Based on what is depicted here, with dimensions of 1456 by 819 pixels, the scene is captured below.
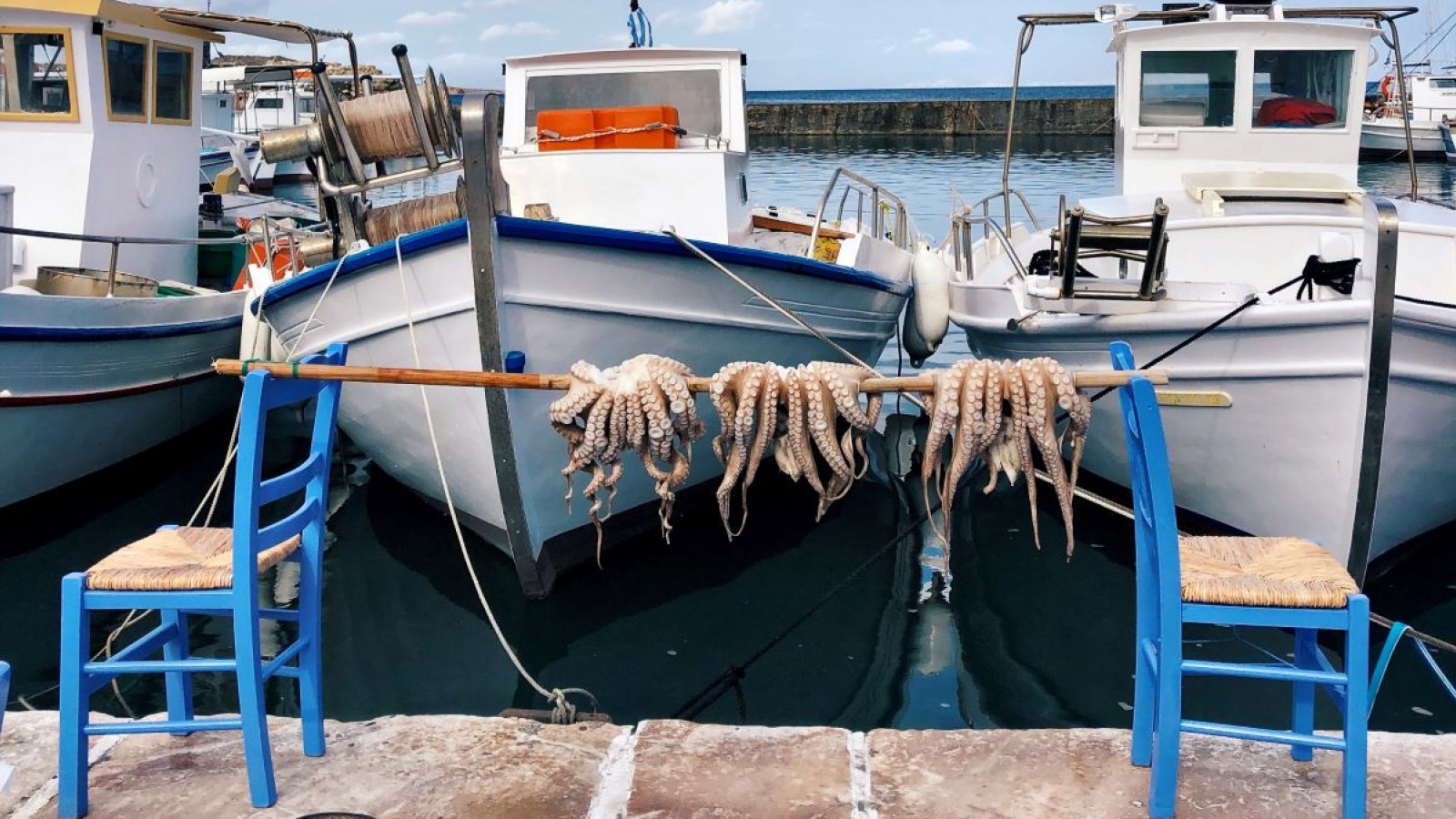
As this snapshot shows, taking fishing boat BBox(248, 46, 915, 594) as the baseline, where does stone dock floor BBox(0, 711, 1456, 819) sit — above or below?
below

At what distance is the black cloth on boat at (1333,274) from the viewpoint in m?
6.23

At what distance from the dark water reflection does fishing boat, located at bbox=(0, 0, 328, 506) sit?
0.56 metres

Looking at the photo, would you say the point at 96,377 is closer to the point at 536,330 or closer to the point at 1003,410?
the point at 536,330

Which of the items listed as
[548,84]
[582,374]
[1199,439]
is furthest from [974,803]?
[548,84]

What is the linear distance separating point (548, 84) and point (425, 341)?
307 centimetres

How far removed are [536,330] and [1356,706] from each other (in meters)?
4.29

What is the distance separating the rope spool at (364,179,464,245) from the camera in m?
7.08

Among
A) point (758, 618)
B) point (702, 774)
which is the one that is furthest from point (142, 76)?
point (702, 774)

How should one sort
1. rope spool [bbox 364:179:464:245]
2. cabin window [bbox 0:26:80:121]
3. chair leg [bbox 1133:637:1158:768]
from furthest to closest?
1. cabin window [bbox 0:26:80:121]
2. rope spool [bbox 364:179:464:245]
3. chair leg [bbox 1133:637:1158:768]

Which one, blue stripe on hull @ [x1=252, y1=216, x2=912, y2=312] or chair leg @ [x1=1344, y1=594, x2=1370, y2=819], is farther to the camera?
blue stripe on hull @ [x1=252, y1=216, x2=912, y2=312]

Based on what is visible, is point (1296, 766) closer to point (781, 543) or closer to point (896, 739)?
point (896, 739)

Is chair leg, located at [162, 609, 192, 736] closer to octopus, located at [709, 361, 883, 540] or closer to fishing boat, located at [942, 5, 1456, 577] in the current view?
octopus, located at [709, 361, 883, 540]

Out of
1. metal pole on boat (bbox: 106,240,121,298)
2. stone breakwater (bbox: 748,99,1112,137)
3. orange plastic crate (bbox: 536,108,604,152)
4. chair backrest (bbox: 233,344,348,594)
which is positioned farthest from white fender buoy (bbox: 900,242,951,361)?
stone breakwater (bbox: 748,99,1112,137)

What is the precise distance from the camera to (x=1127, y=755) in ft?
12.1
